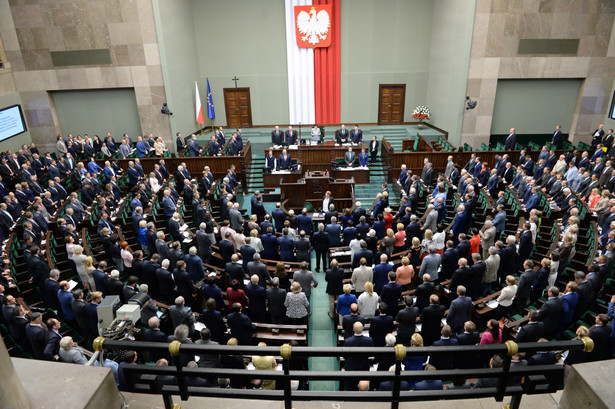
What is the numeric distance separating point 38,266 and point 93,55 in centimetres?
1247

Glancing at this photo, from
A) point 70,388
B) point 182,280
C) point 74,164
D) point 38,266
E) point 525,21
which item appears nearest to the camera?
point 70,388

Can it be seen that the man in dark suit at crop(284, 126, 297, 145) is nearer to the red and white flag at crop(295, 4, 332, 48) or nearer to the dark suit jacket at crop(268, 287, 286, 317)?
the red and white flag at crop(295, 4, 332, 48)

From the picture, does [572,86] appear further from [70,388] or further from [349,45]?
[70,388]

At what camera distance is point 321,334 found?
753 centimetres

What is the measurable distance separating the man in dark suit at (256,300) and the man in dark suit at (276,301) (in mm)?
100

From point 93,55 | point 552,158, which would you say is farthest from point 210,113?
point 552,158

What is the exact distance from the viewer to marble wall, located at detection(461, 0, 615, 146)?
624 inches

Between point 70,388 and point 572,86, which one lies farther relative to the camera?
point 572,86

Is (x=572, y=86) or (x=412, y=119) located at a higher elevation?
(x=572, y=86)

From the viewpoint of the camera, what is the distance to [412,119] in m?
20.9

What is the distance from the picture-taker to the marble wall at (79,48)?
16.5 metres

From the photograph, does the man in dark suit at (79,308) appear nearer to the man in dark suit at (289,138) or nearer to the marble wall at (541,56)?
the man in dark suit at (289,138)

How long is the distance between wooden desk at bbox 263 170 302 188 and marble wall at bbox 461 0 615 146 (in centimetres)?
820

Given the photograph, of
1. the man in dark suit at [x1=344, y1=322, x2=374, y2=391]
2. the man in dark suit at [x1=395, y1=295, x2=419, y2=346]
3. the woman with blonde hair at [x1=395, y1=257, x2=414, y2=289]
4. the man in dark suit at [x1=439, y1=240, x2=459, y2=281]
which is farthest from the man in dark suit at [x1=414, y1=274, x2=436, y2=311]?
the man in dark suit at [x1=344, y1=322, x2=374, y2=391]
